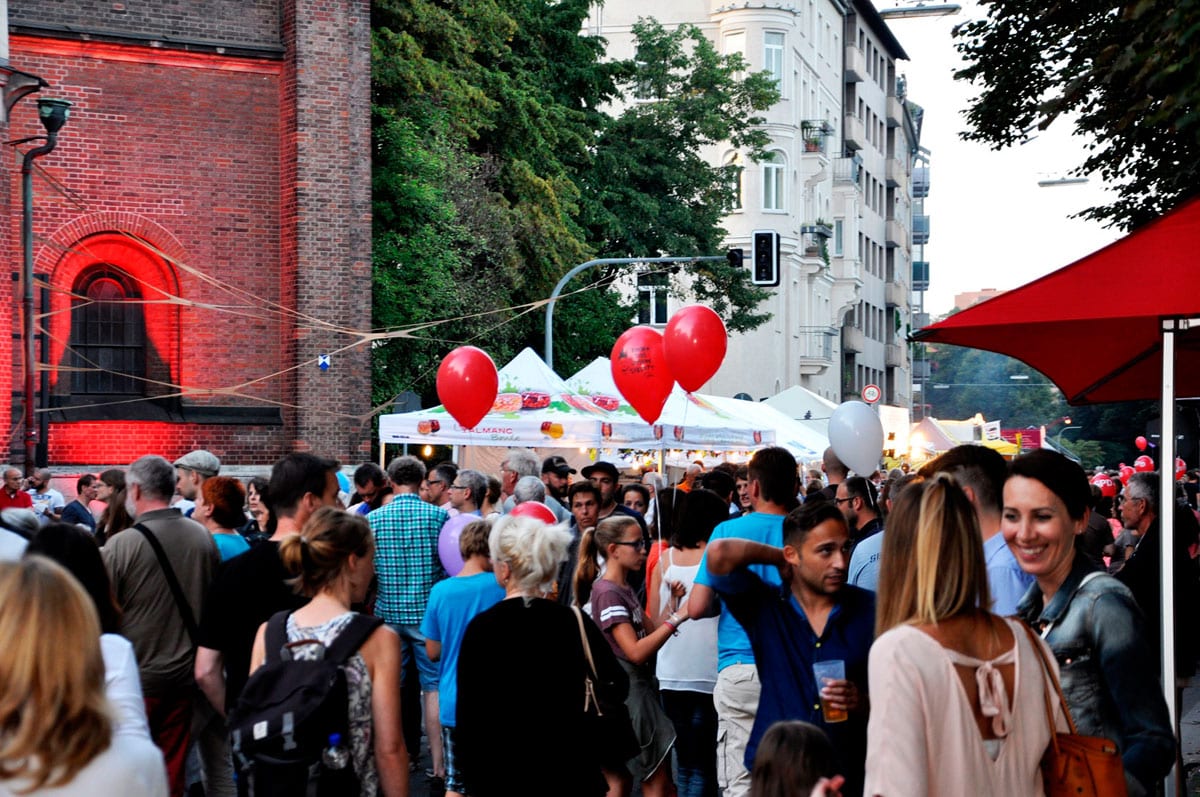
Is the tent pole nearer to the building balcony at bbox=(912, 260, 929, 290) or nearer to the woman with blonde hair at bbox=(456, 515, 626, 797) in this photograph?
the woman with blonde hair at bbox=(456, 515, 626, 797)

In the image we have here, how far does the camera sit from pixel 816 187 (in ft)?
211

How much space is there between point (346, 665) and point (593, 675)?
0.87 metres

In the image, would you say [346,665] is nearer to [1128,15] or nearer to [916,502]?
[916,502]

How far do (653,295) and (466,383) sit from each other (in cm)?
2377

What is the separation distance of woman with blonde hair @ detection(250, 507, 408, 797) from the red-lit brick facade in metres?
18.5

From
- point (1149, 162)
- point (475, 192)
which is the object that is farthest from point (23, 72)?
point (1149, 162)

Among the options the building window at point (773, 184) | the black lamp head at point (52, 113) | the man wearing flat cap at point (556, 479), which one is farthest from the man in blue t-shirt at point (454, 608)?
the building window at point (773, 184)

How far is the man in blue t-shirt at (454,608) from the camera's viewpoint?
7.19 metres

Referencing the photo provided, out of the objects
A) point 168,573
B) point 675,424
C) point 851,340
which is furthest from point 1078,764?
point 851,340

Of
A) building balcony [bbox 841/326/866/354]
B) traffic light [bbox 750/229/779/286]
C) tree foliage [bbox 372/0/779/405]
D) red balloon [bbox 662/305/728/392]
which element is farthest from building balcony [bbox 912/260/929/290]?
red balloon [bbox 662/305/728/392]

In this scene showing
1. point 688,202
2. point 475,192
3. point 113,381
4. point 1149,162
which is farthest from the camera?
point 688,202

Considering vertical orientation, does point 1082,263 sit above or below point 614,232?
below

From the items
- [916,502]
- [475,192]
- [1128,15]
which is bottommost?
[916,502]

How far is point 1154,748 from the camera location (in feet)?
12.6
